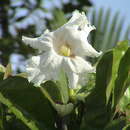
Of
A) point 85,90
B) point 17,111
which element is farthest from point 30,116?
point 85,90

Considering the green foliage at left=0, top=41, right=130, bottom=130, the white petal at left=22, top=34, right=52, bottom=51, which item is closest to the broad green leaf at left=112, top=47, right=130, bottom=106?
the green foliage at left=0, top=41, right=130, bottom=130

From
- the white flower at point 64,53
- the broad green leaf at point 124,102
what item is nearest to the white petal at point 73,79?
the white flower at point 64,53

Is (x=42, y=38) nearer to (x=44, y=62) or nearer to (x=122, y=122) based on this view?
(x=44, y=62)

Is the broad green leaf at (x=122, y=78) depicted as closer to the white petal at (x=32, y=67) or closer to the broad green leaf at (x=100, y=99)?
the broad green leaf at (x=100, y=99)

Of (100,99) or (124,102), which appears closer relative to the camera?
(100,99)

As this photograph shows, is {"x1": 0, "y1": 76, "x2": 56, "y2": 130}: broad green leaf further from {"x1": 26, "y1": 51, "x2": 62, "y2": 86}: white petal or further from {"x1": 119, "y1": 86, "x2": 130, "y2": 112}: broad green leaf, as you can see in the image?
{"x1": 119, "y1": 86, "x2": 130, "y2": 112}: broad green leaf

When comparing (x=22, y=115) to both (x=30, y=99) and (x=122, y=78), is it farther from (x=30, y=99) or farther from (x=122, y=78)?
(x=122, y=78)

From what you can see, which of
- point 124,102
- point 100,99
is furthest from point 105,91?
point 124,102
